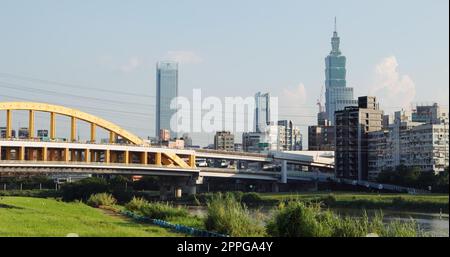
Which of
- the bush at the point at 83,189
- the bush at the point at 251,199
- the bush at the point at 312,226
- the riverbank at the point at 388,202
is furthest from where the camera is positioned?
the bush at the point at 251,199

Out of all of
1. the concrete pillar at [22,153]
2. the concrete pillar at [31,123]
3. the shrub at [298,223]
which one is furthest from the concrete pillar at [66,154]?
the shrub at [298,223]

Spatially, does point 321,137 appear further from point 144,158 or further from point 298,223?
point 298,223

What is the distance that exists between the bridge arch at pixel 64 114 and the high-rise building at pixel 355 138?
23.4 metres

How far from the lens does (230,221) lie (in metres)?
18.5

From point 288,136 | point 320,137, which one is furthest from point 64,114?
point 288,136

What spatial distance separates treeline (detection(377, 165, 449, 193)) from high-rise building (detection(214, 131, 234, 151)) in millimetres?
53407

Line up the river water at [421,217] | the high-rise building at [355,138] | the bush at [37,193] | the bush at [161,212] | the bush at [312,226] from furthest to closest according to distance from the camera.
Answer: the high-rise building at [355,138], the bush at [37,193], the river water at [421,217], the bush at [161,212], the bush at [312,226]

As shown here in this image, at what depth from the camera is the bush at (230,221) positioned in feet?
58.7

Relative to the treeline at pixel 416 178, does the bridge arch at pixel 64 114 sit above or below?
above

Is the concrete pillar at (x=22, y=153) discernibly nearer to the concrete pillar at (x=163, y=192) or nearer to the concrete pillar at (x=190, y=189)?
the concrete pillar at (x=163, y=192)

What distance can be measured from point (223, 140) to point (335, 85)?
33.7 metres

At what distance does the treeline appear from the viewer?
5146 cm
